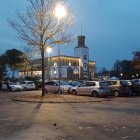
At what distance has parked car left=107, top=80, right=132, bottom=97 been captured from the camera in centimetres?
4084

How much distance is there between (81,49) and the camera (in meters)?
156

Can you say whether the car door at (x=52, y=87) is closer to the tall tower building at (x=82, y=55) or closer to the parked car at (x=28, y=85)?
the parked car at (x=28, y=85)

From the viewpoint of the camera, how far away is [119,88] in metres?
40.9

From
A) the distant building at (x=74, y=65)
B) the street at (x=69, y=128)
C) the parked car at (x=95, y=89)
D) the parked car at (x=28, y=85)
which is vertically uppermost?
the distant building at (x=74, y=65)

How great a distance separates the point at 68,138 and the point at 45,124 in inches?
145

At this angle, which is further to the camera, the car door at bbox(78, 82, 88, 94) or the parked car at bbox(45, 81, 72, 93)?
the parked car at bbox(45, 81, 72, 93)

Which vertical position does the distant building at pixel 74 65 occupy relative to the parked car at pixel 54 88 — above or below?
above

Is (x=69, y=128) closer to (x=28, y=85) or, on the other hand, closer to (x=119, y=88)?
(x=119, y=88)

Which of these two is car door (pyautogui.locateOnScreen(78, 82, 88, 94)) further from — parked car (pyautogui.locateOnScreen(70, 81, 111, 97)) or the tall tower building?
the tall tower building

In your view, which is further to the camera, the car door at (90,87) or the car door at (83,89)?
the car door at (83,89)

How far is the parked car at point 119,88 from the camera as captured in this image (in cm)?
4084

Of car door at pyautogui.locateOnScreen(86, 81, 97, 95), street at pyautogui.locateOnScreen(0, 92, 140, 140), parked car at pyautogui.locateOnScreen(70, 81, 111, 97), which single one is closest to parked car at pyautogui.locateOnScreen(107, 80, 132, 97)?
parked car at pyautogui.locateOnScreen(70, 81, 111, 97)

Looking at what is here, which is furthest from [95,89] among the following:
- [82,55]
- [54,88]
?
[82,55]

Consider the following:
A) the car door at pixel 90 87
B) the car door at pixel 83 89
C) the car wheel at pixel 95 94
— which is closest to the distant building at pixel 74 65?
the car door at pixel 83 89
